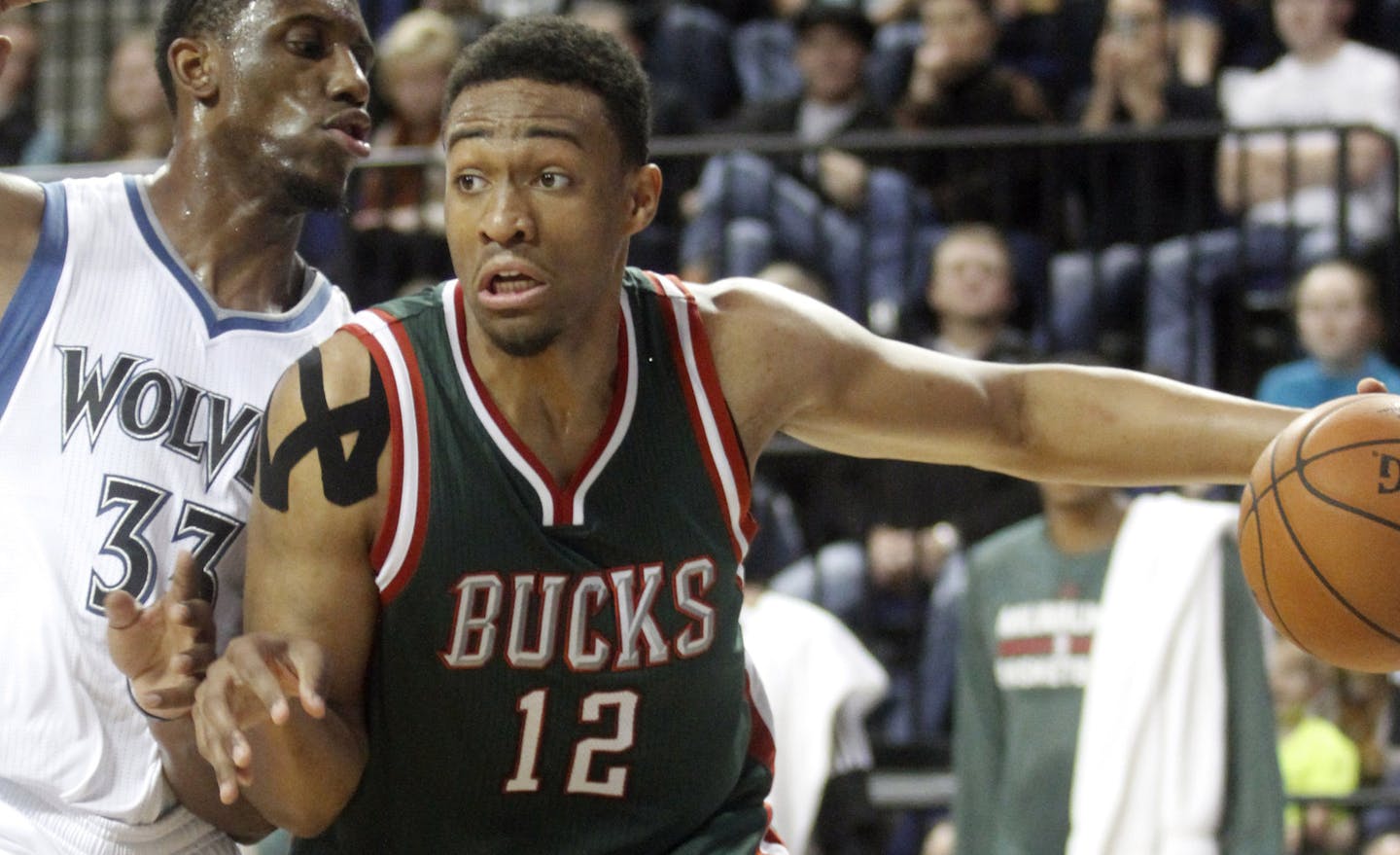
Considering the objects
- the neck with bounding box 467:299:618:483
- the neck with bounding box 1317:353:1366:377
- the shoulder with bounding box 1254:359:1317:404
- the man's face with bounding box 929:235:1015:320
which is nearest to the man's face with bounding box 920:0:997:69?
Result: the man's face with bounding box 929:235:1015:320

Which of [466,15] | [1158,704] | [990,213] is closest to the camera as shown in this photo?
[1158,704]

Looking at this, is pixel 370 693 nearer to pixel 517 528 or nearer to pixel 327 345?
pixel 517 528

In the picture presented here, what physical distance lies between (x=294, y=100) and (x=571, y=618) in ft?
3.40

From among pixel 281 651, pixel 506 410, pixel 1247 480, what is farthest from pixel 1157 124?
pixel 281 651

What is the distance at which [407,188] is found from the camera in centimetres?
785

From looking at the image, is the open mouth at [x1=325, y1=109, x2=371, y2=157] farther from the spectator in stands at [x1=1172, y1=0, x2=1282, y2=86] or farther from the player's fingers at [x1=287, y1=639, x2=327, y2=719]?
the spectator in stands at [x1=1172, y1=0, x2=1282, y2=86]

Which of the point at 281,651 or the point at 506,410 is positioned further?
the point at 506,410

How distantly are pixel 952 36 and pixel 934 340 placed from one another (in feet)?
Result: 4.12

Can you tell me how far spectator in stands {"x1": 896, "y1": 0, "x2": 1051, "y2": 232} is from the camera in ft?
24.6

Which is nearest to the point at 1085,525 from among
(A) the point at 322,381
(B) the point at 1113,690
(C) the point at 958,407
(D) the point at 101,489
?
(B) the point at 1113,690

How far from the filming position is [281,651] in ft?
9.09

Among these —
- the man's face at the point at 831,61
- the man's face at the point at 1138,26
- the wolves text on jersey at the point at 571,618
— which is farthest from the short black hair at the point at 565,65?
the man's face at the point at 831,61

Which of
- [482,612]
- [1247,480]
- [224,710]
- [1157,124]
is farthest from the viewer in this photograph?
[1157,124]

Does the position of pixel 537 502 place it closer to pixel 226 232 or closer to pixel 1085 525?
pixel 226 232
